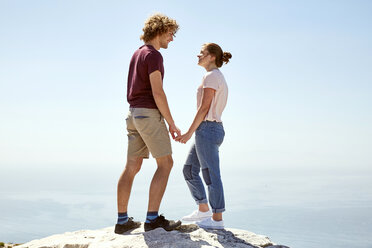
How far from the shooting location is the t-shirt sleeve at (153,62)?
4.77m

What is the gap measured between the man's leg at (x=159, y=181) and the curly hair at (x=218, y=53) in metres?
1.53

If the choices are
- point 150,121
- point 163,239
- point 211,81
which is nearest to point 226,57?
point 211,81

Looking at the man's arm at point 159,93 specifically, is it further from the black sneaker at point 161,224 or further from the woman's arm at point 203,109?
the black sneaker at point 161,224

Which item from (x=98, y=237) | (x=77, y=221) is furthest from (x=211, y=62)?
(x=77, y=221)

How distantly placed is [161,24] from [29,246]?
3792mm

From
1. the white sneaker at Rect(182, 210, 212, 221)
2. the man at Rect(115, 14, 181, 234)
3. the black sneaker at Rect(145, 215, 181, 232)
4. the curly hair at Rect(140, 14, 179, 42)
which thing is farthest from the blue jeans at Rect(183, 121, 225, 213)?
the curly hair at Rect(140, 14, 179, 42)

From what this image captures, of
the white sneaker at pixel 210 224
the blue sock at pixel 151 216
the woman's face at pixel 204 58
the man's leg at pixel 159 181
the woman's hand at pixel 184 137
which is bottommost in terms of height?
the white sneaker at pixel 210 224

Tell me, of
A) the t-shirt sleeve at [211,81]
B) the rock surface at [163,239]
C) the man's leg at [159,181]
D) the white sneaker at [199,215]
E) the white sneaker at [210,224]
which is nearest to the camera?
the rock surface at [163,239]

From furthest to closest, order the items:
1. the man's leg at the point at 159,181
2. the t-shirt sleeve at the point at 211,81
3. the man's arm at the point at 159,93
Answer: the t-shirt sleeve at the point at 211,81
the man's leg at the point at 159,181
the man's arm at the point at 159,93

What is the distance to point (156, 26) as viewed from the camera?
16.5ft

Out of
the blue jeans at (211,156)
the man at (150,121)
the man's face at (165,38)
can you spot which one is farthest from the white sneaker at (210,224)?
the man's face at (165,38)

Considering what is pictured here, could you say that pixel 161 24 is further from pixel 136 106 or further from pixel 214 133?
pixel 214 133

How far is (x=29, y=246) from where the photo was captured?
583cm

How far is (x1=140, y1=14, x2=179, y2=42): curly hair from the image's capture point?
5051 mm
